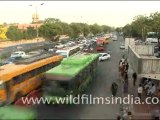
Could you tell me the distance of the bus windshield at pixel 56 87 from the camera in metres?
19.8

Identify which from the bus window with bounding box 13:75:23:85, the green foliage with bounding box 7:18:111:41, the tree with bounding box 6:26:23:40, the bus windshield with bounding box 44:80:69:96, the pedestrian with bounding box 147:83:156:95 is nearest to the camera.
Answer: the bus windshield with bounding box 44:80:69:96

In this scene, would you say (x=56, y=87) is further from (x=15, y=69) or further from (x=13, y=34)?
(x=13, y=34)

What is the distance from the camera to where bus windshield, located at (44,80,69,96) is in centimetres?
1981

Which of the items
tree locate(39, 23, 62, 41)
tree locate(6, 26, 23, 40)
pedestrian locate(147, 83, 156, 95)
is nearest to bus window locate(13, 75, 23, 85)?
pedestrian locate(147, 83, 156, 95)

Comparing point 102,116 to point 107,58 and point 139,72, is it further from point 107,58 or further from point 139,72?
point 107,58

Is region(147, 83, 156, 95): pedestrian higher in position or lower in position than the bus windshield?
lower

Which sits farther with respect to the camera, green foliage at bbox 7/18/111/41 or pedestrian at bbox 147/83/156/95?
green foliage at bbox 7/18/111/41

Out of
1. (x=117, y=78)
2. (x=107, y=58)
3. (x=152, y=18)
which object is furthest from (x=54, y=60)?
(x=152, y=18)

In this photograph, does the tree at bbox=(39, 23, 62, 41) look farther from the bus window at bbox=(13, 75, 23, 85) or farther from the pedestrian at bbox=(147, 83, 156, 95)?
the bus window at bbox=(13, 75, 23, 85)

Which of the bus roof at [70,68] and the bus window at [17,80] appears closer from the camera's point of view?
the bus window at [17,80]

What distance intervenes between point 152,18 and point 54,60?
48.2 metres

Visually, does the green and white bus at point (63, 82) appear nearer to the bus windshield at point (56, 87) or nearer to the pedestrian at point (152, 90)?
the bus windshield at point (56, 87)

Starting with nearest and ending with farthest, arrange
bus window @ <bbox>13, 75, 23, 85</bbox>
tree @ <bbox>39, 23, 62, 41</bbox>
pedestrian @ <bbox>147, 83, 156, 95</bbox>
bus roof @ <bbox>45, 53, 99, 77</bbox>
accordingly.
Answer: bus window @ <bbox>13, 75, 23, 85</bbox>, bus roof @ <bbox>45, 53, 99, 77</bbox>, pedestrian @ <bbox>147, 83, 156, 95</bbox>, tree @ <bbox>39, 23, 62, 41</bbox>

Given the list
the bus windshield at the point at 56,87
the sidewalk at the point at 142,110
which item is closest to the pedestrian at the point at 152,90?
the sidewalk at the point at 142,110
